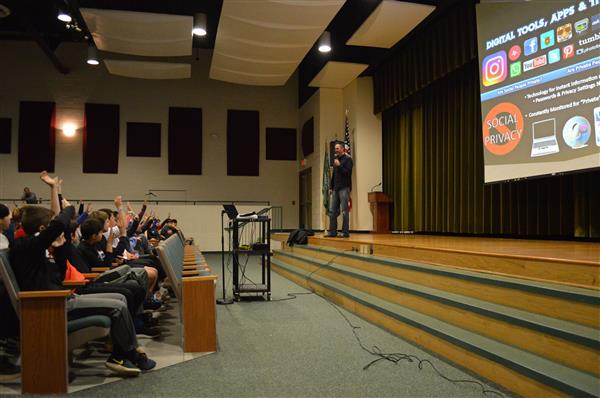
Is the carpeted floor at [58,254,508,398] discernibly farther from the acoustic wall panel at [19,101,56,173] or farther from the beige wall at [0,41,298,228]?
the acoustic wall panel at [19,101,56,173]

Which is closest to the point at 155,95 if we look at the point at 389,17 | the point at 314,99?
the point at 314,99

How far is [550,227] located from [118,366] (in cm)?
499

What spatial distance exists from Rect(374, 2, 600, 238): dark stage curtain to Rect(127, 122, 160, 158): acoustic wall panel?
6226 millimetres

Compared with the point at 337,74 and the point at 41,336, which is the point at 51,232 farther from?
the point at 337,74

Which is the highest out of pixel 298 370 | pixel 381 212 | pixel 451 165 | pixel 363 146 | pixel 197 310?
pixel 363 146

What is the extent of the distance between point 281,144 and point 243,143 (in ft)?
3.56

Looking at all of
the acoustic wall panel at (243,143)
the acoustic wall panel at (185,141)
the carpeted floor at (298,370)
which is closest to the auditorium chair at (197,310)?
the carpeted floor at (298,370)

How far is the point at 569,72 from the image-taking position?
4.25 meters

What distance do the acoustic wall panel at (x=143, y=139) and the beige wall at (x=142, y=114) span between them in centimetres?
14

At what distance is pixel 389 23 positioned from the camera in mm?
6637

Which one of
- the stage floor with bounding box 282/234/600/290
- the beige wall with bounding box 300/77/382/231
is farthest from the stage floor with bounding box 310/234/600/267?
the beige wall with bounding box 300/77/382/231

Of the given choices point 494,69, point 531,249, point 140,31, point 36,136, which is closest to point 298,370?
point 531,249

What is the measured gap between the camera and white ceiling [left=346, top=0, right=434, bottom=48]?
6188 mm

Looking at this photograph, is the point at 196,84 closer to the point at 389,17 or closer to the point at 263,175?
the point at 263,175
